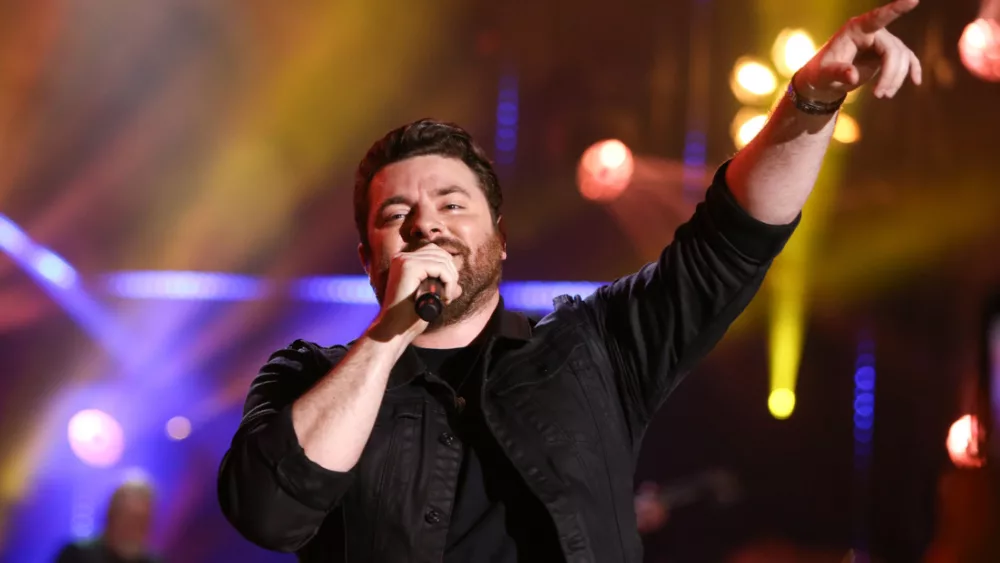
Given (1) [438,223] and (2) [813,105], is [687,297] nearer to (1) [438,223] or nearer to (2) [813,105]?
(2) [813,105]

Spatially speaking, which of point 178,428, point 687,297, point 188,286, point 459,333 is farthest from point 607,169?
point 687,297

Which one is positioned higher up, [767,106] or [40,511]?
[767,106]

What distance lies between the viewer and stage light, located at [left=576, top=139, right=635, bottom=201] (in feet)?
17.6

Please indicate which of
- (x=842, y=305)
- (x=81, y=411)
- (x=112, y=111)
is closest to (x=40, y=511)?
(x=81, y=411)

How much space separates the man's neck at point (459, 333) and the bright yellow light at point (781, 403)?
3.84 meters

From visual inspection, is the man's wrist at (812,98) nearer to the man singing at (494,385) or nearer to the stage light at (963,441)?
the man singing at (494,385)

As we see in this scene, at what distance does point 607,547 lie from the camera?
5.20 feet

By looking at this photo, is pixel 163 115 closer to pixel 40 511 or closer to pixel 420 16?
pixel 420 16

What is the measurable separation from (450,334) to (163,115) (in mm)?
4149

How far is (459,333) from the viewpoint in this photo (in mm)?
1886

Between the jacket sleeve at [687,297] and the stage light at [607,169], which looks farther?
the stage light at [607,169]

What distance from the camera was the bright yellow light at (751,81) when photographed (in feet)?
17.1

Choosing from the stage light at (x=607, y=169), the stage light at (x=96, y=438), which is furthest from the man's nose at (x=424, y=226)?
the stage light at (x=96, y=438)

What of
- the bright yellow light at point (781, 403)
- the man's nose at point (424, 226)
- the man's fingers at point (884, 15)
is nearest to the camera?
the man's fingers at point (884, 15)
